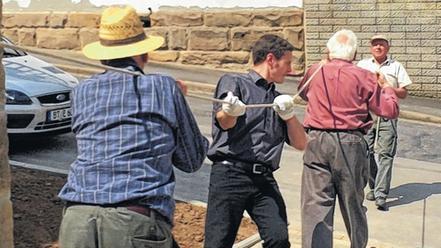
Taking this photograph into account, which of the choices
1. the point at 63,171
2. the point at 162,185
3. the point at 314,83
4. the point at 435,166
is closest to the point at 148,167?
the point at 162,185

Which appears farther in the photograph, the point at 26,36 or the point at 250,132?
the point at 26,36

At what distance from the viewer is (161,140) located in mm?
3172

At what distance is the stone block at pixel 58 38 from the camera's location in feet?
51.5

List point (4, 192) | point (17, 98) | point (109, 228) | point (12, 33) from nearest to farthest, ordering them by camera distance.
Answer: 1. point (109, 228)
2. point (4, 192)
3. point (17, 98)
4. point (12, 33)

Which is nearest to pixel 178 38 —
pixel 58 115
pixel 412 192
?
pixel 58 115

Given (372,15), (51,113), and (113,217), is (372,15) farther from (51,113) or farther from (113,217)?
(113,217)

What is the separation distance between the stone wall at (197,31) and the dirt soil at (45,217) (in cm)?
792

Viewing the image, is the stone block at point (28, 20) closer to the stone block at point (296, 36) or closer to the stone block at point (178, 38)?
the stone block at point (178, 38)

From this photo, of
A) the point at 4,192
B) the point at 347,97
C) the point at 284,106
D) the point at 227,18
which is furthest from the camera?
the point at 227,18

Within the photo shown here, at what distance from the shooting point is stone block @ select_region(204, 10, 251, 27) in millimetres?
14695

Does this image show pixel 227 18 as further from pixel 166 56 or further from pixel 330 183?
pixel 330 183

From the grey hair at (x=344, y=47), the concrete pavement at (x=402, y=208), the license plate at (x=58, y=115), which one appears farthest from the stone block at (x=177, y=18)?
the grey hair at (x=344, y=47)

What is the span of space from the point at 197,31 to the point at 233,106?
1089 cm

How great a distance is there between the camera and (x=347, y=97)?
519cm
